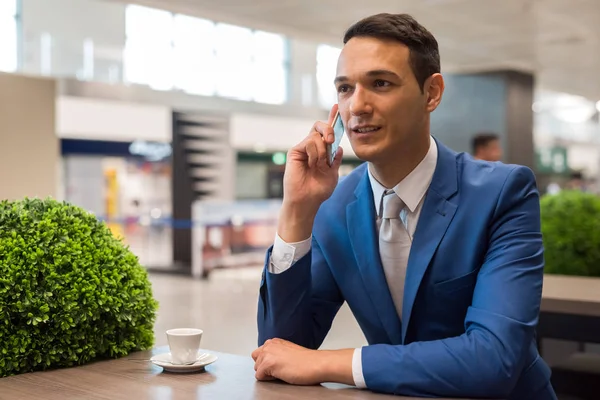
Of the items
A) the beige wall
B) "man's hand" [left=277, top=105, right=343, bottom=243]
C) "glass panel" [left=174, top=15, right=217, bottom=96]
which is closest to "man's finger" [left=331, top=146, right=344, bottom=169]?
"man's hand" [left=277, top=105, right=343, bottom=243]

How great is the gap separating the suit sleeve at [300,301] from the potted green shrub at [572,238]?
4332mm

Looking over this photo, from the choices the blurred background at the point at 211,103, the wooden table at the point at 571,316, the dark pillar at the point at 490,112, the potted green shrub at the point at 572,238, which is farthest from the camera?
the dark pillar at the point at 490,112

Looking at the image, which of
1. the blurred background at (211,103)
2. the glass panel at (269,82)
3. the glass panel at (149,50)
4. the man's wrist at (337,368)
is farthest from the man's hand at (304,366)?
the glass panel at (269,82)

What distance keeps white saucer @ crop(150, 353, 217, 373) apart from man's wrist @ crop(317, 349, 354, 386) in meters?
0.33

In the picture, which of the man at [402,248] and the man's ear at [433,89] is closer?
the man at [402,248]

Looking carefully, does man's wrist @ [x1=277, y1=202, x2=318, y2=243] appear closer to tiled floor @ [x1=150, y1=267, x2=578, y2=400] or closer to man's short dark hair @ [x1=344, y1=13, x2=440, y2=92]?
man's short dark hair @ [x1=344, y1=13, x2=440, y2=92]

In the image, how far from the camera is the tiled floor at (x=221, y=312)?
23.6ft

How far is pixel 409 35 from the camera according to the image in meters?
1.81

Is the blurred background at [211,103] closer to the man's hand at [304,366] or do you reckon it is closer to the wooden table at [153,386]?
the wooden table at [153,386]

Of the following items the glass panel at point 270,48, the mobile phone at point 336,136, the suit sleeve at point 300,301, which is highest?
the glass panel at point 270,48

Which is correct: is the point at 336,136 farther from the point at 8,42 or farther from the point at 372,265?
the point at 8,42

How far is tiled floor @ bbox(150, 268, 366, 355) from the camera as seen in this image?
721 centimetres

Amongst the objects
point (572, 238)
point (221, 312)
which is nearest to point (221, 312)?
point (221, 312)

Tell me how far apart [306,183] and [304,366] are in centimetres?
48
